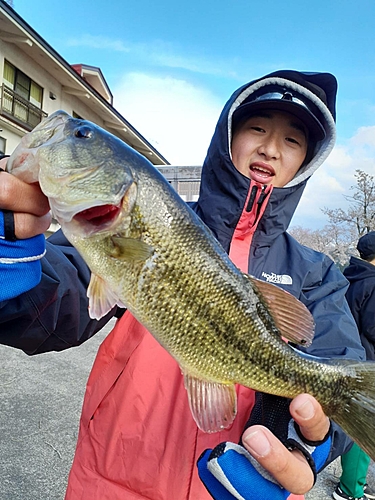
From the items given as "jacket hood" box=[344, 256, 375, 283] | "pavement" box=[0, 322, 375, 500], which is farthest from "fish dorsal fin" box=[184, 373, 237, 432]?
"jacket hood" box=[344, 256, 375, 283]

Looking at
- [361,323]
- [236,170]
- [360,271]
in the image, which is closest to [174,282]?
[236,170]

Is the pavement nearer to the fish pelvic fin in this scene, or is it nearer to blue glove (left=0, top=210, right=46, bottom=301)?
blue glove (left=0, top=210, right=46, bottom=301)

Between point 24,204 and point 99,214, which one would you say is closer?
point 24,204

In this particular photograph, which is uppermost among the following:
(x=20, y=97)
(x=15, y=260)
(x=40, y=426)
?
(x=20, y=97)

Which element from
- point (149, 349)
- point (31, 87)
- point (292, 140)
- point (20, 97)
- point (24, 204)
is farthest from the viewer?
point (31, 87)

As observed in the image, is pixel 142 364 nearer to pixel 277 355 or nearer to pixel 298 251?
pixel 277 355

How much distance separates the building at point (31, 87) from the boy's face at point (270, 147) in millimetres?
9167

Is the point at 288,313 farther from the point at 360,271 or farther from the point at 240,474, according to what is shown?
the point at 360,271

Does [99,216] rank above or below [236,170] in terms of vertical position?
below

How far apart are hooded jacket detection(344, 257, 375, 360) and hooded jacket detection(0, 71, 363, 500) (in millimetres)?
1994

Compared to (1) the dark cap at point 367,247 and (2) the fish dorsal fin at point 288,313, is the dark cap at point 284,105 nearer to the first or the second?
(2) the fish dorsal fin at point 288,313

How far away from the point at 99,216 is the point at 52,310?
450 mm

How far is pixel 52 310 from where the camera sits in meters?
1.54

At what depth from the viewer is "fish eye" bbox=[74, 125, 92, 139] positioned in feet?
4.80
